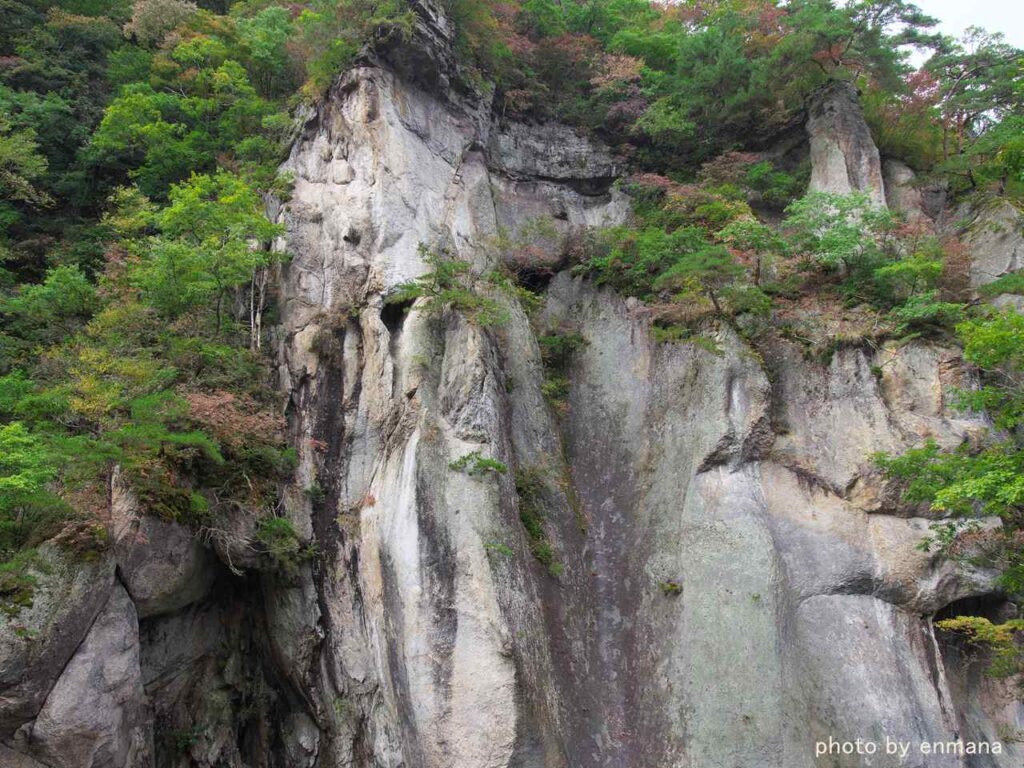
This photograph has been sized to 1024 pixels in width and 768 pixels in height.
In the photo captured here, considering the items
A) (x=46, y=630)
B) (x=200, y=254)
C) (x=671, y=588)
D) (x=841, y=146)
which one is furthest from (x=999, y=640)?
(x=200, y=254)

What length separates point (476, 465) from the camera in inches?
456

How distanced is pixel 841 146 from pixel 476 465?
50.7 feet

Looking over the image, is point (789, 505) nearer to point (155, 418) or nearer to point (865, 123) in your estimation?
point (155, 418)

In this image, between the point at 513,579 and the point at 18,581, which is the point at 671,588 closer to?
the point at 513,579

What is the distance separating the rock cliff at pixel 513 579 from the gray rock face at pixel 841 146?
22.3ft

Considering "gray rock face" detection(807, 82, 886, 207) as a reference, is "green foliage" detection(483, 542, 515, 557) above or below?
below

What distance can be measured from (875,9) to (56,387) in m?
24.0

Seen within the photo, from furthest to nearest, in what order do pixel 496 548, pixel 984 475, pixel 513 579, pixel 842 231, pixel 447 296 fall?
pixel 842 231 < pixel 447 296 < pixel 513 579 < pixel 496 548 < pixel 984 475

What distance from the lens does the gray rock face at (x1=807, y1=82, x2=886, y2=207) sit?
1861cm

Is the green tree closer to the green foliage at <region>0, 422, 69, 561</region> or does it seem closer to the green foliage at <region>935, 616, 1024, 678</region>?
the green foliage at <region>0, 422, 69, 561</region>

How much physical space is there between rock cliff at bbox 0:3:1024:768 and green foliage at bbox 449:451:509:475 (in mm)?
157

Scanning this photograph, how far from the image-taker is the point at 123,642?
30.0 ft

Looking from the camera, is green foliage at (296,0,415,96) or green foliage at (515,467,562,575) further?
green foliage at (296,0,415,96)

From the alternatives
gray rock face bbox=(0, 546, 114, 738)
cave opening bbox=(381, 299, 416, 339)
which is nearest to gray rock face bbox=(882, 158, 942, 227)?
cave opening bbox=(381, 299, 416, 339)
